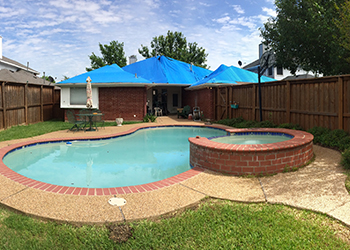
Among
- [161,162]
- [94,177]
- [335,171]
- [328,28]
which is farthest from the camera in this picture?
[328,28]

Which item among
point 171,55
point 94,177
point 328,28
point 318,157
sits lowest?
point 94,177

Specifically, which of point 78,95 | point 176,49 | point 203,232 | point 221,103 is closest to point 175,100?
point 221,103

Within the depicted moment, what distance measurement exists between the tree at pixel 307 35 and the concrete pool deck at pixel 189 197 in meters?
9.83

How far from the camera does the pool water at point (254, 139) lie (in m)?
6.67

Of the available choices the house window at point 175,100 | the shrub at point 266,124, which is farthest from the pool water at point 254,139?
the house window at point 175,100

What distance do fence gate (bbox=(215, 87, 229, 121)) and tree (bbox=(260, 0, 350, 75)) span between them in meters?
4.25

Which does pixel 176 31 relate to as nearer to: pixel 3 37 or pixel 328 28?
pixel 3 37

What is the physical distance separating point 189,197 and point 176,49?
34.6 meters

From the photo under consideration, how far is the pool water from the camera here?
6.67 meters

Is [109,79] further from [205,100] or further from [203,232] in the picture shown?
[203,232]

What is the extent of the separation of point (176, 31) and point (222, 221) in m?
35.8

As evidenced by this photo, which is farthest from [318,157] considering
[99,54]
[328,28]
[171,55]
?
[99,54]

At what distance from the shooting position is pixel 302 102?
30.0 ft

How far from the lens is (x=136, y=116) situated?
682 inches
